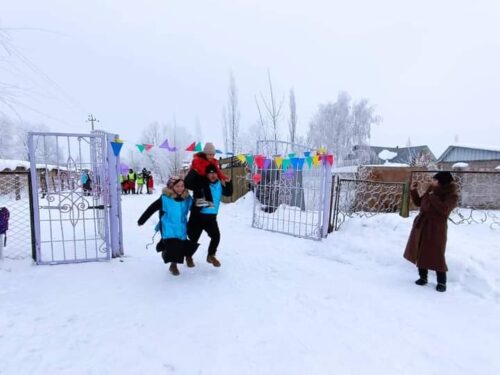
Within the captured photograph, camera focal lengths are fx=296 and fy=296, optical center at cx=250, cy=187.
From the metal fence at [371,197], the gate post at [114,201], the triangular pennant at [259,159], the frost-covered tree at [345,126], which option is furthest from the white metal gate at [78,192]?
the frost-covered tree at [345,126]

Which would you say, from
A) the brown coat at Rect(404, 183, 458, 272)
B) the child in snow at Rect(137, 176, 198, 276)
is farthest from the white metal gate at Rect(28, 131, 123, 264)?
the brown coat at Rect(404, 183, 458, 272)

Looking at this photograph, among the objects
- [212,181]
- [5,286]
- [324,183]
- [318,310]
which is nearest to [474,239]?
[324,183]

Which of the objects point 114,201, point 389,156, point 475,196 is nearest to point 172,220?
point 114,201

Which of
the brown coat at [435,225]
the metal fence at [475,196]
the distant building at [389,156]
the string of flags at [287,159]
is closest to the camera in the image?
the brown coat at [435,225]

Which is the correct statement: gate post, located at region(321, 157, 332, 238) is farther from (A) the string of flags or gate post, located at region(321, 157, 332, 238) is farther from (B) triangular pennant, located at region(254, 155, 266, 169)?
(B) triangular pennant, located at region(254, 155, 266, 169)

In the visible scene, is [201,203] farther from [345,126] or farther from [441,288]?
[345,126]

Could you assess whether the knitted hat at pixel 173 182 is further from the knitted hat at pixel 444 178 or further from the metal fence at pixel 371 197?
the metal fence at pixel 371 197

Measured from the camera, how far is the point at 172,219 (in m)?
3.75

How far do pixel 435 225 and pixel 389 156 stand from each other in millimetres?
35117

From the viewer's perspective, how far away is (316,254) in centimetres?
516

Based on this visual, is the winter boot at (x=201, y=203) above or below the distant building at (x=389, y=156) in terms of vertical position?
below

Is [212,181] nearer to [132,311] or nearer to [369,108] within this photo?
[132,311]

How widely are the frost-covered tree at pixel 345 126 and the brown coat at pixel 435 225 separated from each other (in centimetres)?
2161

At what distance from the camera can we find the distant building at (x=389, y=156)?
23.4 meters
